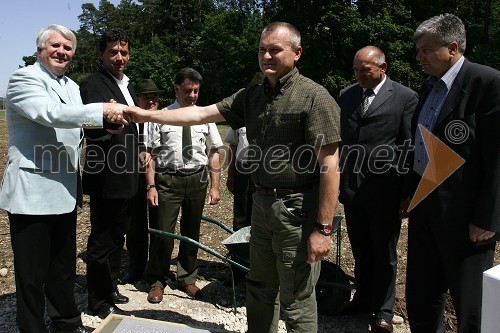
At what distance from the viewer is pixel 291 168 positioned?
2.79 meters

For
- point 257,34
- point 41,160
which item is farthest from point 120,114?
point 257,34

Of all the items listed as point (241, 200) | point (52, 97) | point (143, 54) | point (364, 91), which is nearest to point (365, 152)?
point (364, 91)

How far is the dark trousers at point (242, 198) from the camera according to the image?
473 cm

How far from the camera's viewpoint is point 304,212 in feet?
9.21

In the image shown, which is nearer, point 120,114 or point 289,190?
point 289,190

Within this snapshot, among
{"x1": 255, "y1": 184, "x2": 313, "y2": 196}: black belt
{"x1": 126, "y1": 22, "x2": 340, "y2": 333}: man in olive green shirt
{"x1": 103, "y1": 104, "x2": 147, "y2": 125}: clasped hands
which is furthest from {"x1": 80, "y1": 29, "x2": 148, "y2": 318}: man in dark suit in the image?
{"x1": 255, "y1": 184, "x2": 313, "y2": 196}: black belt

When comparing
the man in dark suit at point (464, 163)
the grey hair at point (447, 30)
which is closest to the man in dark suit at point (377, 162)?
the man in dark suit at point (464, 163)

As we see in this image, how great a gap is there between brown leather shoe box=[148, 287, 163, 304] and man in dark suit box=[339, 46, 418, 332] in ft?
6.38

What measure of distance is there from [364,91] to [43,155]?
101 inches

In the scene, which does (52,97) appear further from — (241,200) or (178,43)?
(178,43)

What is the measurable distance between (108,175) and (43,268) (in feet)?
2.86

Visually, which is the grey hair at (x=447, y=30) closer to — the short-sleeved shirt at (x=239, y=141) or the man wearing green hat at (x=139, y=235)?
the short-sleeved shirt at (x=239, y=141)

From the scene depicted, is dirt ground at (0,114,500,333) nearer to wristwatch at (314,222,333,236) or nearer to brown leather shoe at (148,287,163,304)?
brown leather shoe at (148,287,163,304)

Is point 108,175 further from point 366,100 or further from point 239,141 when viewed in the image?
point 366,100
